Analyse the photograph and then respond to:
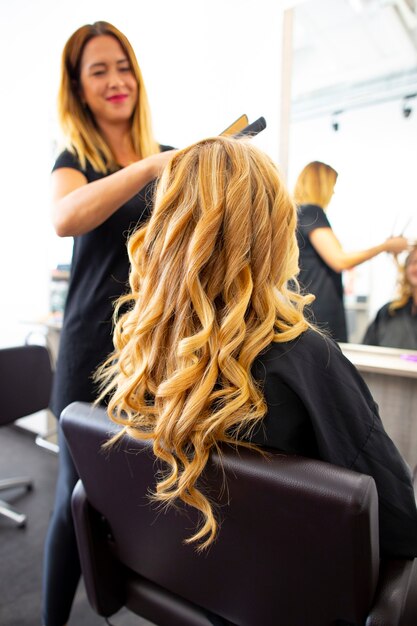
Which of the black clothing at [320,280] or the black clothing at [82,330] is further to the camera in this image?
the black clothing at [320,280]

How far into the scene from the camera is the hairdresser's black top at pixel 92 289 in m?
1.05

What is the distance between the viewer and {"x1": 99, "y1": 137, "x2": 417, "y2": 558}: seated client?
0.62 metres

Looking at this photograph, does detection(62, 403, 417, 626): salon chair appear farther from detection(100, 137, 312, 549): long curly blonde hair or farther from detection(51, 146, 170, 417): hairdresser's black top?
detection(51, 146, 170, 417): hairdresser's black top

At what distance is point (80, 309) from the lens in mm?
1076

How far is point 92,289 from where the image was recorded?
1.06 meters

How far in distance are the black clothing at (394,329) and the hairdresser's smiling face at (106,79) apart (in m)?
0.99

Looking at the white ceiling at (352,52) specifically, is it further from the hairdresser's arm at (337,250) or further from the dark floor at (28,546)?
the dark floor at (28,546)

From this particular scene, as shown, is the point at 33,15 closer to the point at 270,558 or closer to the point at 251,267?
the point at 251,267

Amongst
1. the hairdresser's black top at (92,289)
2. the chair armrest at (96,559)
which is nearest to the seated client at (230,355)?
the chair armrest at (96,559)

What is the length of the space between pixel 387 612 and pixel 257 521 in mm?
195

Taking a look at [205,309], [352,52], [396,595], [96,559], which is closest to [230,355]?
[205,309]

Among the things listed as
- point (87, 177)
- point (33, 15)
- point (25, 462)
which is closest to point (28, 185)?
point (33, 15)

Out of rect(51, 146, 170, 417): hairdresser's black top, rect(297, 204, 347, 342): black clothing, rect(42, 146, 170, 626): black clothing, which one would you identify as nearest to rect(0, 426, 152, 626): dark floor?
rect(42, 146, 170, 626): black clothing

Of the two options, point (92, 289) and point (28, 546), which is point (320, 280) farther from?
point (28, 546)
